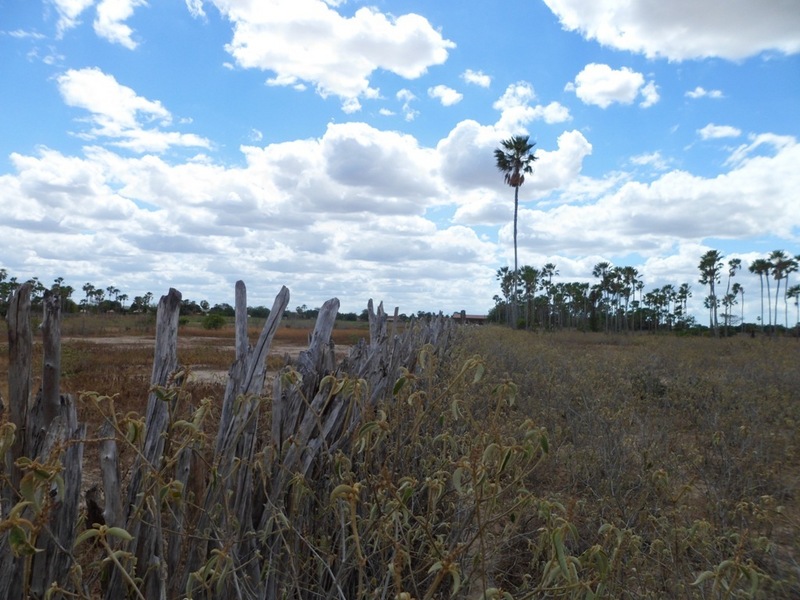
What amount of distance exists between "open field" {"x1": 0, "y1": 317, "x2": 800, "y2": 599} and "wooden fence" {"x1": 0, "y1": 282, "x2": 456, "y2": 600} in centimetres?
17

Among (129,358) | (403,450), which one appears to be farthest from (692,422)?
(129,358)

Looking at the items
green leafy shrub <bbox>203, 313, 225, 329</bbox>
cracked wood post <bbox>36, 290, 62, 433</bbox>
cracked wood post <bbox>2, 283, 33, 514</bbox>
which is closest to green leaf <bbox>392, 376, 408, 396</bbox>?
cracked wood post <bbox>36, 290, 62, 433</bbox>

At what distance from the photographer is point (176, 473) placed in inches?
83.0

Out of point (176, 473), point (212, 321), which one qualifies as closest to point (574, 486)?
point (176, 473)

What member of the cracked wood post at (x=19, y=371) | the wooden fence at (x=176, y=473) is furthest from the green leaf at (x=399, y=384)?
the cracked wood post at (x=19, y=371)

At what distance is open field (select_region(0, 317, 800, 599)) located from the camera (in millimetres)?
1626

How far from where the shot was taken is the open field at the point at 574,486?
163 centimetres

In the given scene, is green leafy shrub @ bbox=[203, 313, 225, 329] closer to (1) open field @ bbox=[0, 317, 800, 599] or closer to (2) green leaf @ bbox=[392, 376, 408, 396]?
(1) open field @ bbox=[0, 317, 800, 599]

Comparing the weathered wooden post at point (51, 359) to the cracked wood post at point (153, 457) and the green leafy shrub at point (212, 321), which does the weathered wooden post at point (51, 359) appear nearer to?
the cracked wood post at point (153, 457)

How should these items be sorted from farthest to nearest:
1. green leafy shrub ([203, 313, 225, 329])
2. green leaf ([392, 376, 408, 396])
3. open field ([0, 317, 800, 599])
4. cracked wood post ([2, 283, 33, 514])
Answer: green leafy shrub ([203, 313, 225, 329]) → cracked wood post ([2, 283, 33, 514]) → green leaf ([392, 376, 408, 396]) → open field ([0, 317, 800, 599])

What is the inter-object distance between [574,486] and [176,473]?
2.53 meters

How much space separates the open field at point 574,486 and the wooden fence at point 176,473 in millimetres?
171

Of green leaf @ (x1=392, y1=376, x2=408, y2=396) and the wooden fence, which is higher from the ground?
green leaf @ (x1=392, y1=376, x2=408, y2=396)

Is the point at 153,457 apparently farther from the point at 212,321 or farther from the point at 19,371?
the point at 212,321
